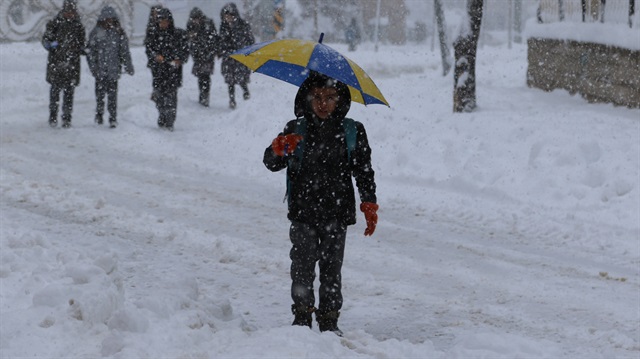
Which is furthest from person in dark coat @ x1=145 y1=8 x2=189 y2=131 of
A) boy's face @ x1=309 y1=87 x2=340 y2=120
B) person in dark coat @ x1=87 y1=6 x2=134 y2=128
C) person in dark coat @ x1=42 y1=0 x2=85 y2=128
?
boy's face @ x1=309 y1=87 x2=340 y2=120

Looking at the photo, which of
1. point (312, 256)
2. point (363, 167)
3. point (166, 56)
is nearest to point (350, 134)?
point (363, 167)

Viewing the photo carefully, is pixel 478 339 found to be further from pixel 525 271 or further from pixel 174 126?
pixel 174 126

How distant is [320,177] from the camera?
507 centimetres

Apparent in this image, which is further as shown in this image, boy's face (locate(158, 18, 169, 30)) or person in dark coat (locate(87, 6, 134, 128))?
boy's face (locate(158, 18, 169, 30))

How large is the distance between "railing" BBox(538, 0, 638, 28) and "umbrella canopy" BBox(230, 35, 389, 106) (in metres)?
8.82

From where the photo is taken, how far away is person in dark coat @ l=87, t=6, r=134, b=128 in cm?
1348

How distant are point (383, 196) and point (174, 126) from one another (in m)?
5.98

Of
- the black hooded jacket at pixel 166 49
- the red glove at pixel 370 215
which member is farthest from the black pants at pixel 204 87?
the red glove at pixel 370 215

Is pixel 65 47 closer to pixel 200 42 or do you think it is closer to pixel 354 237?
pixel 200 42

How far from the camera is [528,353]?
521 cm

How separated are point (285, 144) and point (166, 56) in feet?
31.0

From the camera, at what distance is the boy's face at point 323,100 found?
197 inches

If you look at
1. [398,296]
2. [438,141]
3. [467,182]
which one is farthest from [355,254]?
[438,141]

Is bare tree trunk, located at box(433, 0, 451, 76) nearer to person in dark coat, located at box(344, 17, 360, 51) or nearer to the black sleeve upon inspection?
the black sleeve
